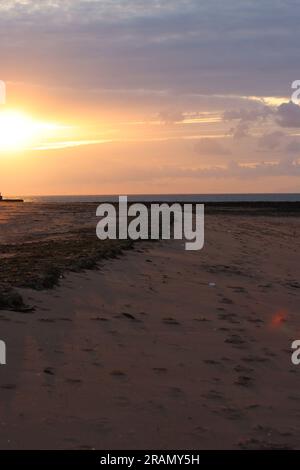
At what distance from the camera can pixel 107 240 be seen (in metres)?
19.5

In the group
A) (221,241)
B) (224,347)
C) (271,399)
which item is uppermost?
(221,241)

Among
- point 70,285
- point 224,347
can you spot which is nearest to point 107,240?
point 70,285

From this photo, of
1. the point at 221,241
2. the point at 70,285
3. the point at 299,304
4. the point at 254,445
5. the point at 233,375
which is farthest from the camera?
the point at 221,241

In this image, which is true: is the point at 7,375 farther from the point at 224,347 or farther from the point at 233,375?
the point at 224,347

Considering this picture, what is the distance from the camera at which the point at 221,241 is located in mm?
24078

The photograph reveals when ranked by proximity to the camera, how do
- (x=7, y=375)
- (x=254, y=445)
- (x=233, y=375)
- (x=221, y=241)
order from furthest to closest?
(x=221, y=241)
(x=233, y=375)
(x=7, y=375)
(x=254, y=445)

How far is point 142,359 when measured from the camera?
7781 millimetres

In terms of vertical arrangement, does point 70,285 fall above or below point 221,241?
below

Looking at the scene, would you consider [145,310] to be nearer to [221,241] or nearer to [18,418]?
→ [18,418]

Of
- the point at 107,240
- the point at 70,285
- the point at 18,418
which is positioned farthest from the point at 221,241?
the point at 18,418

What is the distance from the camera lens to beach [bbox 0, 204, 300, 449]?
18.7ft

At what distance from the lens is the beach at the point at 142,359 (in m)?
5.71
